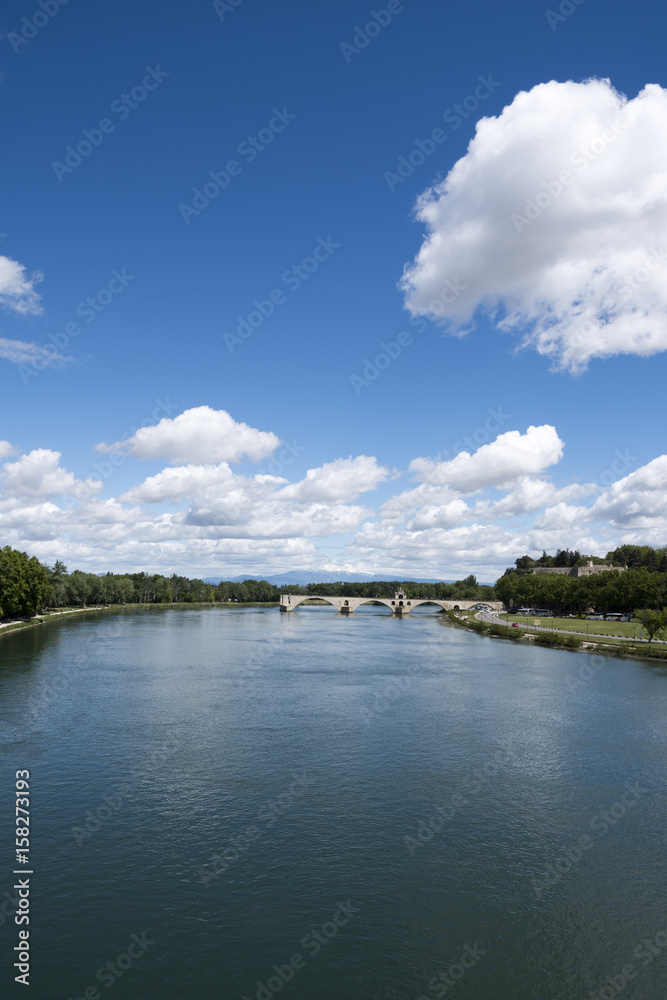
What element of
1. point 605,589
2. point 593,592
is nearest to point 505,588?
point 593,592

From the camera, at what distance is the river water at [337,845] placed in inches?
600

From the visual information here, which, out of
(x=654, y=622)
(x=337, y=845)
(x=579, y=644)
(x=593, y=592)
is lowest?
(x=337, y=845)

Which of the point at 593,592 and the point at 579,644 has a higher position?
the point at 593,592

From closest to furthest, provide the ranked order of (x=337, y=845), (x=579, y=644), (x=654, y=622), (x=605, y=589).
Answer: (x=337, y=845) < (x=654, y=622) < (x=579, y=644) < (x=605, y=589)

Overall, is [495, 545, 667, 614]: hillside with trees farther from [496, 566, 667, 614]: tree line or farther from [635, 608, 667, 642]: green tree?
[635, 608, 667, 642]: green tree

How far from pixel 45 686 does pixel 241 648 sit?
33.7 meters

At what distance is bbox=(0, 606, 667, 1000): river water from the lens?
15.2m

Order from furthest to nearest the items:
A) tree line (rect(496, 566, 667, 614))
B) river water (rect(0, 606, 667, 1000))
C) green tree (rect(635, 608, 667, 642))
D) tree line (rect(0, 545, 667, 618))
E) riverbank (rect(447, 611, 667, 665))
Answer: tree line (rect(496, 566, 667, 614)) < tree line (rect(0, 545, 667, 618)) < green tree (rect(635, 608, 667, 642)) < riverbank (rect(447, 611, 667, 665)) < river water (rect(0, 606, 667, 1000))

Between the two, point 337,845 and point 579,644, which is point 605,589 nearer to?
point 579,644

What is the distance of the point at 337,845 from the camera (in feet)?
70.1

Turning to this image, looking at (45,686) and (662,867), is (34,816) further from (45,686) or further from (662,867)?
(45,686)

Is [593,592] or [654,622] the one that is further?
[593,592]

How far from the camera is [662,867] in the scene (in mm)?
20531

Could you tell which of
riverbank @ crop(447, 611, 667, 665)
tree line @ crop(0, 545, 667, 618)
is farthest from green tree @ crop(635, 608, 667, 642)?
tree line @ crop(0, 545, 667, 618)
